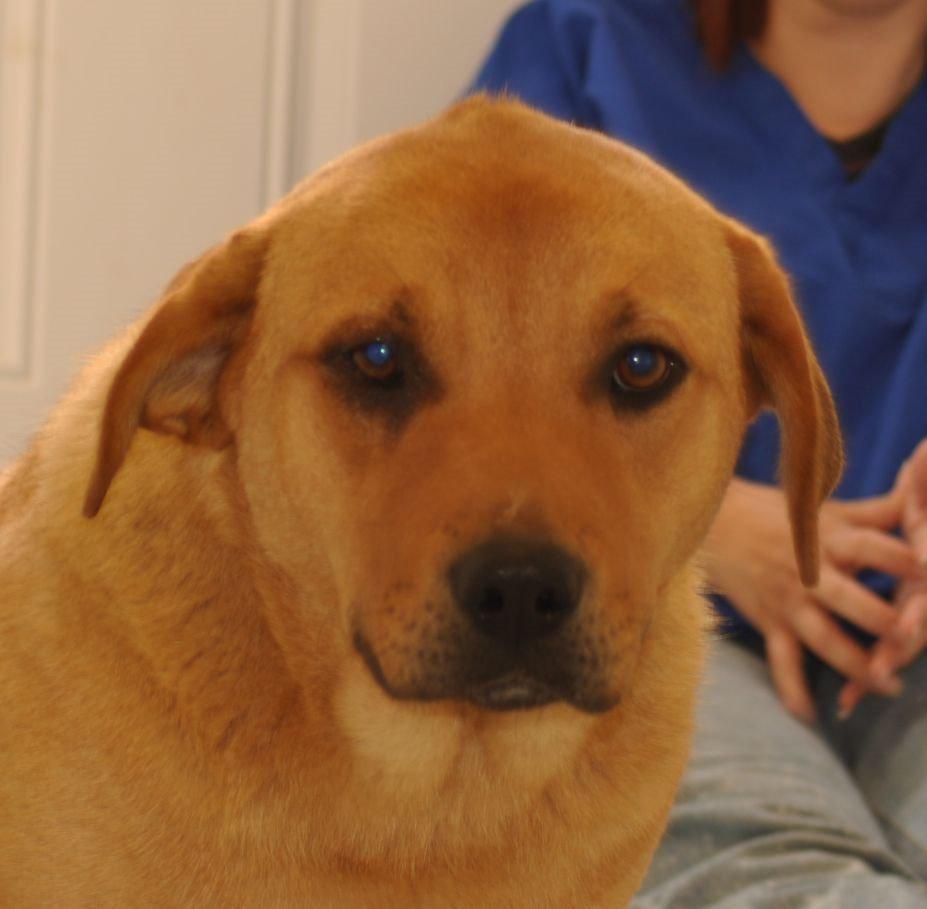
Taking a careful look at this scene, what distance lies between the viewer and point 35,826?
4.17 feet

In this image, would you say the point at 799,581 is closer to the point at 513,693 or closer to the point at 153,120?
the point at 513,693

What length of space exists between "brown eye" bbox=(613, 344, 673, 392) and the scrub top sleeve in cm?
134

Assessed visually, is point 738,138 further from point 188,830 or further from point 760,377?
point 188,830

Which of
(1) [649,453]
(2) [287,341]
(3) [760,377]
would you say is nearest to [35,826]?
(2) [287,341]

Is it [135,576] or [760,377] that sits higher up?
[760,377]

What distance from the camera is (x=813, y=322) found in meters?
2.39

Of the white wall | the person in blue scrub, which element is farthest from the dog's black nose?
the white wall

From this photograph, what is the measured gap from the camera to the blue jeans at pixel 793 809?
1601 mm

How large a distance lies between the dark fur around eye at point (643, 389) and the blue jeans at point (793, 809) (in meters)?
0.64

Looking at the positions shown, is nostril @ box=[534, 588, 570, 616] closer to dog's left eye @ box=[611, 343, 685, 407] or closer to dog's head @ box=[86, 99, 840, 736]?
dog's head @ box=[86, 99, 840, 736]

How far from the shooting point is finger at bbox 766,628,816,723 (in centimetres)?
211

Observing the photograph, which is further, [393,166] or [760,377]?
[760,377]

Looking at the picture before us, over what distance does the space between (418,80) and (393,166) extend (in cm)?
173

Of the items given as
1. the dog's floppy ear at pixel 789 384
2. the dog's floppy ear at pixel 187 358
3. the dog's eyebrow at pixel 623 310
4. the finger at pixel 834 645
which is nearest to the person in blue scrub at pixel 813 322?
the finger at pixel 834 645
